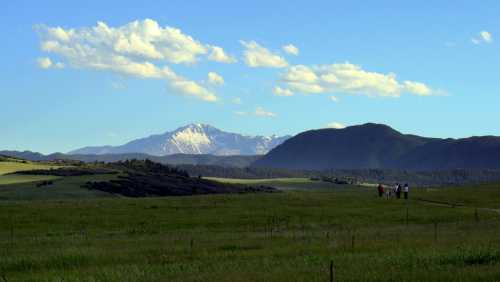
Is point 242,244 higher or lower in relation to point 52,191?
lower

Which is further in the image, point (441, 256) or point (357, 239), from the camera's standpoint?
point (357, 239)

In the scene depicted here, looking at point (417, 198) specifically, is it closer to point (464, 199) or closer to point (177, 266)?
point (464, 199)

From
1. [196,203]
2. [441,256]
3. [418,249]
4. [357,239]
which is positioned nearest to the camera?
[441,256]

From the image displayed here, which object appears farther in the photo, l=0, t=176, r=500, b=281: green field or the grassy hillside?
the grassy hillside

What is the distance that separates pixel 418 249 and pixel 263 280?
10.7m

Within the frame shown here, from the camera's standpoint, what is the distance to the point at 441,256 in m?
26.7

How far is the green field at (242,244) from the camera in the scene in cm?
2409

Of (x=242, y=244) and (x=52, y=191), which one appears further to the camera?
(x=52, y=191)

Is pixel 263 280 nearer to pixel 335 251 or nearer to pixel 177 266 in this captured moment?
pixel 177 266

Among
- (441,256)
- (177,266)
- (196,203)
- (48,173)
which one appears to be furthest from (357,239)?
(48,173)

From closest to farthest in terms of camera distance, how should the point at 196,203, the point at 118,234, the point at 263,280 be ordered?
the point at 263,280 → the point at 118,234 → the point at 196,203

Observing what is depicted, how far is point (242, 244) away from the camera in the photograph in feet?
119

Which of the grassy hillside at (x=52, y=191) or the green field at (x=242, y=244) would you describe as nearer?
the green field at (x=242, y=244)

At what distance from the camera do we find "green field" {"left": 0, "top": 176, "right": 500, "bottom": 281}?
79.0ft
